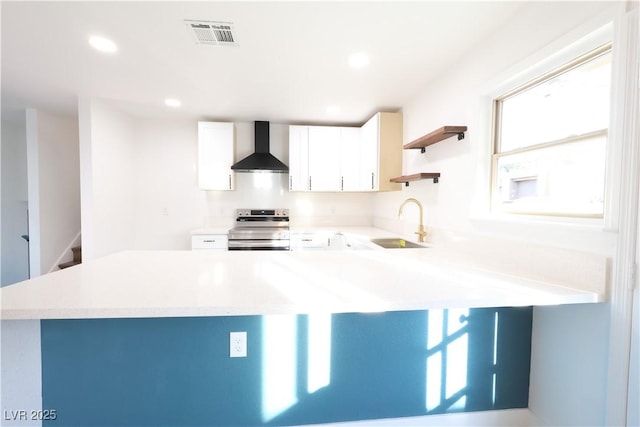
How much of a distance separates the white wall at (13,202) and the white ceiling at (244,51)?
1.38m

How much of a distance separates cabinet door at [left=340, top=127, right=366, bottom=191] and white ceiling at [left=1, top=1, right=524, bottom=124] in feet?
2.13

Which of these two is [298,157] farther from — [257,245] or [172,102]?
[172,102]

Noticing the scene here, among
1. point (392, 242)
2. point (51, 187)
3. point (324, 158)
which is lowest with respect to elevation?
point (392, 242)

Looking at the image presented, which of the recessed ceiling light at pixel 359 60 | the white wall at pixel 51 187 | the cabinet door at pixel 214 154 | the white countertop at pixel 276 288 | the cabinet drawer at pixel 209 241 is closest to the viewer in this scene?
the white countertop at pixel 276 288

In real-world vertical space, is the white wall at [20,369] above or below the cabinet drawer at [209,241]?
below

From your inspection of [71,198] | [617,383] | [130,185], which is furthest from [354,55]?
[71,198]

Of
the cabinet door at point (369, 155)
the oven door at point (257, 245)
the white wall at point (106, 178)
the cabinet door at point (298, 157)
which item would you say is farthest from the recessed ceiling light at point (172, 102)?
the cabinet door at point (369, 155)

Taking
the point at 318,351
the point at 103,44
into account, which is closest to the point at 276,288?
the point at 318,351

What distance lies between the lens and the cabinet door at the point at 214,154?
361cm

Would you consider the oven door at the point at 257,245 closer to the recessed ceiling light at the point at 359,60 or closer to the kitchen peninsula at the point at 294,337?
the kitchen peninsula at the point at 294,337

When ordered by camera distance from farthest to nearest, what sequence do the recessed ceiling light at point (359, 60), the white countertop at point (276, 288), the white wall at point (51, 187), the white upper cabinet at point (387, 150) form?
1. the white wall at point (51, 187)
2. the white upper cabinet at point (387, 150)
3. the recessed ceiling light at point (359, 60)
4. the white countertop at point (276, 288)

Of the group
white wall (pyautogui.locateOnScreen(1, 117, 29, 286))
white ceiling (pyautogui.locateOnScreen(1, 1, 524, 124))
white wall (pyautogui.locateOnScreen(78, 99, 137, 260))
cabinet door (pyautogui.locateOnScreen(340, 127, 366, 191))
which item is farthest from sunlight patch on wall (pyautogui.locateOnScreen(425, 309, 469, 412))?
white wall (pyautogui.locateOnScreen(1, 117, 29, 286))

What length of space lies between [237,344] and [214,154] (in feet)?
9.57

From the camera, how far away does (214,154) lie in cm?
364
